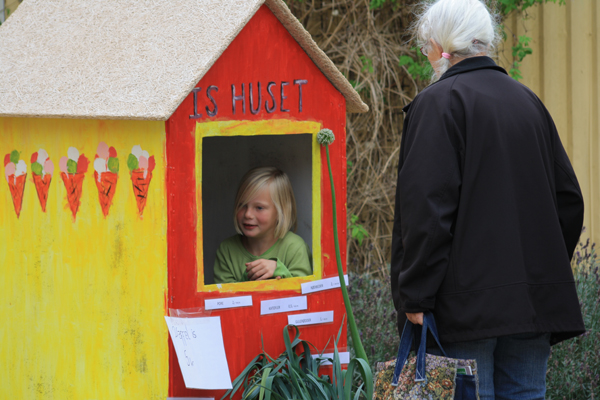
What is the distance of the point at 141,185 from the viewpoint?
7.04 ft

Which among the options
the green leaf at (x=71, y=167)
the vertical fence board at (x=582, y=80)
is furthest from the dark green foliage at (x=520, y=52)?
the green leaf at (x=71, y=167)

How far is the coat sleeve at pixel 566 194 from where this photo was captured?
1986 mm

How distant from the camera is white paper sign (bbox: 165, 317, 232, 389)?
2.09 m

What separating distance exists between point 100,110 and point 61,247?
56 cm

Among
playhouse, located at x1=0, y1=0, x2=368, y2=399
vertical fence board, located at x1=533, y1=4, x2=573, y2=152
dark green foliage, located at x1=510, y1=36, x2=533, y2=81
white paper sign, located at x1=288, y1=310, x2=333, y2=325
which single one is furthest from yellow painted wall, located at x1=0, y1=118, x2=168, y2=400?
vertical fence board, located at x1=533, y1=4, x2=573, y2=152

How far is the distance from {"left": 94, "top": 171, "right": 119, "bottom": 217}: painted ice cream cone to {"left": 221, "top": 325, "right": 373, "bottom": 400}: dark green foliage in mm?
743

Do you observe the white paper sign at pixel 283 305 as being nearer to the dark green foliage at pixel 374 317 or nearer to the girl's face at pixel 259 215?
the girl's face at pixel 259 215

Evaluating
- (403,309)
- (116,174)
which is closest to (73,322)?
(116,174)

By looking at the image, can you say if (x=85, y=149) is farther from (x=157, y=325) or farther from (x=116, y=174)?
(x=157, y=325)

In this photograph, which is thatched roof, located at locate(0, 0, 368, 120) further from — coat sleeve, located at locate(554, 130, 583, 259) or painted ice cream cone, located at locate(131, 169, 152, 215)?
coat sleeve, located at locate(554, 130, 583, 259)

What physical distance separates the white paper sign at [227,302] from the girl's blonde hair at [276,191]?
650 mm

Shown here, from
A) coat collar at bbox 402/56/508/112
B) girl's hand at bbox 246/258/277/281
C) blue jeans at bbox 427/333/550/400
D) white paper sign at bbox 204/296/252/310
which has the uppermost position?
coat collar at bbox 402/56/508/112

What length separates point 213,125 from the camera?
2203 mm

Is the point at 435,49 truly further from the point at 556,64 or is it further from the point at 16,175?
the point at 556,64
